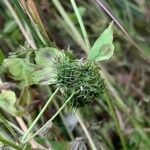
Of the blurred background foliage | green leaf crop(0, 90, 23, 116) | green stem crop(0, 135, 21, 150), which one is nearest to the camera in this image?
green stem crop(0, 135, 21, 150)

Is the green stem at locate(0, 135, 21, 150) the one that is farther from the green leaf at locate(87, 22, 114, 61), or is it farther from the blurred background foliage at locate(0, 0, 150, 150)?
the blurred background foliage at locate(0, 0, 150, 150)

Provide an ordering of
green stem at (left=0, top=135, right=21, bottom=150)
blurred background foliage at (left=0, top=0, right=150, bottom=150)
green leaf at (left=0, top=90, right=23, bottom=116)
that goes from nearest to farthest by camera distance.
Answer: green stem at (left=0, top=135, right=21, bottom=150)
green leaf at (left=0, top=90, right=23, bottom=116)
blurred background foliage at (left=0, top=0, right=150, bottom=150)

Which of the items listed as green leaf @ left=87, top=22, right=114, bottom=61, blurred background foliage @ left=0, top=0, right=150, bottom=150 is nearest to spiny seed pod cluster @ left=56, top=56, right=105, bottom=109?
green leaf @ left=87, top=22, right=114, bottom=61

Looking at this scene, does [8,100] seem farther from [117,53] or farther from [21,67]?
[117,53]

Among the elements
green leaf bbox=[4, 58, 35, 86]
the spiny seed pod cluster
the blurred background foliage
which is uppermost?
green leaf bbox=[4, 58, 35, 86]

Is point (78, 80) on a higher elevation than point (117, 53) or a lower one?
higher

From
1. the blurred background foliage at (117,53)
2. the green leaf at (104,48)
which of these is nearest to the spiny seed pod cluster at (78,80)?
the green leaf at (104,48)

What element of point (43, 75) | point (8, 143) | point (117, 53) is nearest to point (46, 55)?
point (43, 75)
